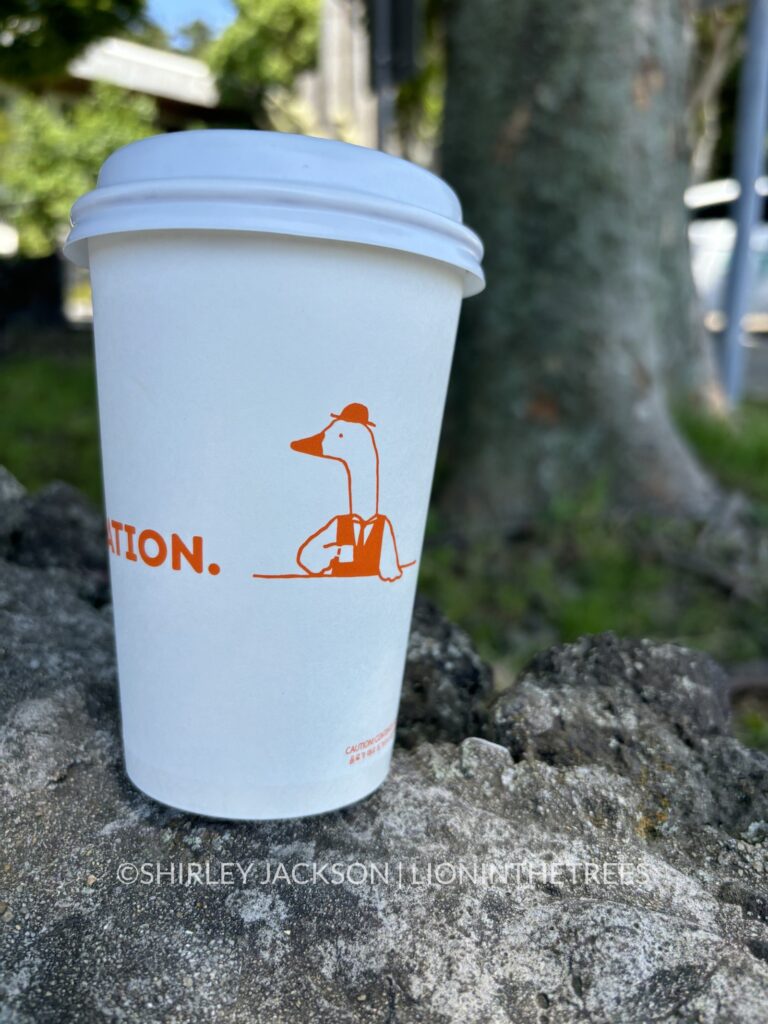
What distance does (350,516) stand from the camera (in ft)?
3.15

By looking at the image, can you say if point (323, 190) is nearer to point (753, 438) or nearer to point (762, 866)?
point (762, 866)

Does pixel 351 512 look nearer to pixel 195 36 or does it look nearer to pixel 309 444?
pixel 309 444

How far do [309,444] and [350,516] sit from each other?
0.10 meters

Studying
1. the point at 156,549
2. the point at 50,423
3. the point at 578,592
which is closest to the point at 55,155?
the point at 50,423

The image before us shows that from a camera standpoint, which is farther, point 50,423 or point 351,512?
point 50,423

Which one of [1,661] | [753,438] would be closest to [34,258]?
[753,438]

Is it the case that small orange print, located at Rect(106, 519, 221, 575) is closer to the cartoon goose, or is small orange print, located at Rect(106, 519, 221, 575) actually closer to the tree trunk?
the cartoon goose

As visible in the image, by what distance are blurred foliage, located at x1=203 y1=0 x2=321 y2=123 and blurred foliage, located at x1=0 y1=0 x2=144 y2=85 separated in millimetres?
8503

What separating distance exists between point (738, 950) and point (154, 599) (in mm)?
797

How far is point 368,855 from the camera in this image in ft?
3.44

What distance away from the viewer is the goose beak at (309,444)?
2.99ft

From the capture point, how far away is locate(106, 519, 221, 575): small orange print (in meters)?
0.96

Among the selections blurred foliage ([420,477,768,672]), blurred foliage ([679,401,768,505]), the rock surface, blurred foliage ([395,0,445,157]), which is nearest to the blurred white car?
blurred foliage ([395,0,445,157])

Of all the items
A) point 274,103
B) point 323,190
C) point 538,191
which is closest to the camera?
point 323,190
